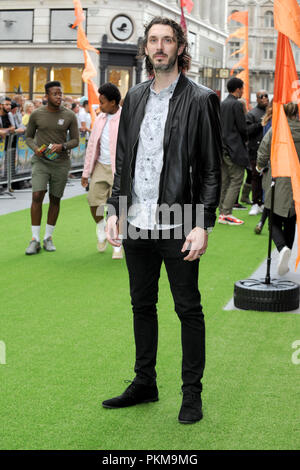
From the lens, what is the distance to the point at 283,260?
8367 mm

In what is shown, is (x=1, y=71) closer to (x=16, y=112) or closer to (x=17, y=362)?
(x=16, y=112)

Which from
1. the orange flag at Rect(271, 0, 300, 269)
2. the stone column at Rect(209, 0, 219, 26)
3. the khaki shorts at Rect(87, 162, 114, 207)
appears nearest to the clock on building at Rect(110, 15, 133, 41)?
the stone column at Rect(209, 0, 219, 26)

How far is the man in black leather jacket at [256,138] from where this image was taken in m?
14.0

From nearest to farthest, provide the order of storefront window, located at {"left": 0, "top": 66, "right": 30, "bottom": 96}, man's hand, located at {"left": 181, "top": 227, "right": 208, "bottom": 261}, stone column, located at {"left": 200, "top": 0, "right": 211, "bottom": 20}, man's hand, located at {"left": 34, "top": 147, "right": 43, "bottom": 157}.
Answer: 1. man's hand, located at {"left": 181, "top": 227, "right": 208, "bottom": 261}
2. man's hand, located at {"left": 34, "top": 147, "right": 43, "bottom": 157}
3. storefront window, located at {"left": 0, "top": 66, "right": 30, "bottom": 96}
4. stone column, located at {"left": 200, "top": 0, "right": 211, "bottom": 20}

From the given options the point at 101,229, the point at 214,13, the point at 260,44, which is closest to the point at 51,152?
the point at 101,229

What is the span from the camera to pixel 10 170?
16188 mm

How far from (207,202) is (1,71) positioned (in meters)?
38.5

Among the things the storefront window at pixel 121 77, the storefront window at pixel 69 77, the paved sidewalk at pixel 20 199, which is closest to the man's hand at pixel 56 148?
the paved sidewalk at pixel 20 199

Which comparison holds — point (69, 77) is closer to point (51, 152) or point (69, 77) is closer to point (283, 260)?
point (51, 152)

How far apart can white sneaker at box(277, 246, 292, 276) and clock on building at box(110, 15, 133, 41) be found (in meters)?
31.2

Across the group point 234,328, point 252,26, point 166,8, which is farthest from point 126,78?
point 252,26

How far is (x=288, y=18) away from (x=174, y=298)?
321 cm

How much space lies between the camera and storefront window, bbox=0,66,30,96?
40.1 metres

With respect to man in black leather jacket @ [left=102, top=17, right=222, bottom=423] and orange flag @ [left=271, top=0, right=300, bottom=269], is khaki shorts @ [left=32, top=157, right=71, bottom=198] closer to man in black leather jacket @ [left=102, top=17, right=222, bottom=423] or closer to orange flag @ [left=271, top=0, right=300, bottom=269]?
orange flag @ [left=271, top=0, right=300, bottom=269]
